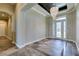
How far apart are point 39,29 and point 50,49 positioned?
371 mm

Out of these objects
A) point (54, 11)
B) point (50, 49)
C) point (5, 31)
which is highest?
point (54, 11)

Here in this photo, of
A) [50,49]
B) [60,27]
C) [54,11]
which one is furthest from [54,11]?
[50,49]

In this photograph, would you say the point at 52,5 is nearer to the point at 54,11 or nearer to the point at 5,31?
the point at 54,11

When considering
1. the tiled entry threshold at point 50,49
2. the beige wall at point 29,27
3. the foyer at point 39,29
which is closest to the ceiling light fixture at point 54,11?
the foyer at point 39,29

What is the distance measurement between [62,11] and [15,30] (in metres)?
0.81

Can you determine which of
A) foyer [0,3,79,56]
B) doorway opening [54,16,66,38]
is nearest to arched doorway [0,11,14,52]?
foyer [0,3,79,56]

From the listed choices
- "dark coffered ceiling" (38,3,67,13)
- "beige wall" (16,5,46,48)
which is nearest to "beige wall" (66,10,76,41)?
"dark coffered ceiling" (38,3,67,13)

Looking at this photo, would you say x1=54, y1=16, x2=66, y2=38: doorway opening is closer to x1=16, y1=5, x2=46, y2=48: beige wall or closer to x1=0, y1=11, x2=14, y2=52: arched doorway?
x1=16, y1=5, x2=46, y2=48: beige wall

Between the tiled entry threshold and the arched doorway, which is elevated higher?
the arched doorway

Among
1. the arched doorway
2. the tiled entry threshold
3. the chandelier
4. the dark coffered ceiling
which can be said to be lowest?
the tiled entry threshold

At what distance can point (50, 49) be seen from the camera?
1599mm

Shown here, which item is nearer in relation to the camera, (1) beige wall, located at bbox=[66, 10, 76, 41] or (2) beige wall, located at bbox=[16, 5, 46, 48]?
(1) beige wall, located at bbox=[66, 10, 76, 41]

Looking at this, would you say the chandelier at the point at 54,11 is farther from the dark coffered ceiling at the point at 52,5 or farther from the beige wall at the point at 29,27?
the beige wall at the point at 29,27

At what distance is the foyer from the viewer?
5.10ft
